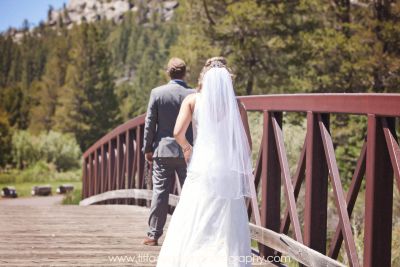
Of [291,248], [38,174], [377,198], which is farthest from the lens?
[38,174]

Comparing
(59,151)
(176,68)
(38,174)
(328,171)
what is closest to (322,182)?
Answer: (328,171)

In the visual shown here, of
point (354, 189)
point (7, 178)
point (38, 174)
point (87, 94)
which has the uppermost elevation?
point (87, 94)

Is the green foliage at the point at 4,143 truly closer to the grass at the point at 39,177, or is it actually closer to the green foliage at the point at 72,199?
the grass at the point at 39,177

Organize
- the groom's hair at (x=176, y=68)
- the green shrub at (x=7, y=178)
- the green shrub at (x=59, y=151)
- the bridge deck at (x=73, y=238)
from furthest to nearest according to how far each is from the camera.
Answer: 1. the green shrub at (x=59, y=151)
2. the green shrub at (x=7, y=178)
3. the groom's hair at (x=176, y=68)
4. the bridge deck at (x=73, y=238)

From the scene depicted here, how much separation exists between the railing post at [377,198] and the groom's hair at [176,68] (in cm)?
265

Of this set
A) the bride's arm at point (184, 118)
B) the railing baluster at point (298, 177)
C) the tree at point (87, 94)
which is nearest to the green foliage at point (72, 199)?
the railing baluster at point (298, 177)

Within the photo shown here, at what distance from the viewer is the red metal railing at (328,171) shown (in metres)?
3.71

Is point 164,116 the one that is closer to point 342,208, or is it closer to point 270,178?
point 270,178

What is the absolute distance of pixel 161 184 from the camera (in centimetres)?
639

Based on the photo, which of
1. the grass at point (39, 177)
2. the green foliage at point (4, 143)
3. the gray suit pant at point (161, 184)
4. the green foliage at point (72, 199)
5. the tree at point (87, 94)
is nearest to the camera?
the gray suit pant at point (161, 184)

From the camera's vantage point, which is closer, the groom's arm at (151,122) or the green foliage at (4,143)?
the groom's arm at (151,122)

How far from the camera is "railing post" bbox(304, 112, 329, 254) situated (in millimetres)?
4559

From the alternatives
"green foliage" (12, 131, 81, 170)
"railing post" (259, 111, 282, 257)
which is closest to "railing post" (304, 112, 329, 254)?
"railing post" (259, 111, 282, 257)

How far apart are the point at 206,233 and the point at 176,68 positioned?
2.03 meters
